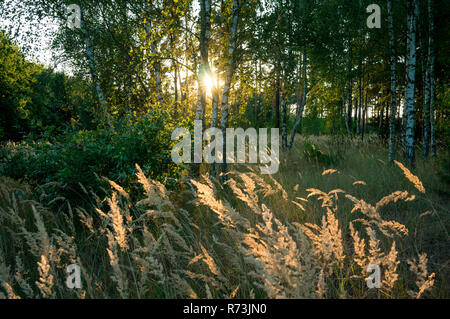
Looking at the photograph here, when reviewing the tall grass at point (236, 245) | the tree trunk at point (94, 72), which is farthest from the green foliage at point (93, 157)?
the tree trunk at point (94, 72)

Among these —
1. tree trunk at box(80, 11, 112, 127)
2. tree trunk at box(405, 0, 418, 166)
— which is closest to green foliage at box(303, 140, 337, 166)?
tree trunk at box(405, 0, 418, 166)

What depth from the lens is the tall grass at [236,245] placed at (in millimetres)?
1310

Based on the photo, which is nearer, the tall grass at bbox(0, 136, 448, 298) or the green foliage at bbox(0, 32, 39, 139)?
the tall grass at bbox(0, 136, 448, 298)

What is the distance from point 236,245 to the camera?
2061 millimetres

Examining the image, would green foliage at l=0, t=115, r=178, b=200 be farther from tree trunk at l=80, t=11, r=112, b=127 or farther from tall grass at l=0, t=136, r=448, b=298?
tree trunk at l=80, t=11, r=112, b=127

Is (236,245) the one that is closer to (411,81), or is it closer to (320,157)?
(320,157)

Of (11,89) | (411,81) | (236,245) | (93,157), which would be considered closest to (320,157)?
(411,81)

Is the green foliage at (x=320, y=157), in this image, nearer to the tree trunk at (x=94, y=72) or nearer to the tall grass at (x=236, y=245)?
the tall grass at (x=236, y=245)

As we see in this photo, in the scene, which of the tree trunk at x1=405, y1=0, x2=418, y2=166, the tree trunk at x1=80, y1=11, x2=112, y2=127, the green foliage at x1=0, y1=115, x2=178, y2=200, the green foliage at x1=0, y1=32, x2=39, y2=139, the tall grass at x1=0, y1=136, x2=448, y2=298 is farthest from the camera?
the green foliage at x1=0, y1=32, x2=39, y2=139

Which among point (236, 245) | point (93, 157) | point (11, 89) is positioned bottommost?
point (236, 245)

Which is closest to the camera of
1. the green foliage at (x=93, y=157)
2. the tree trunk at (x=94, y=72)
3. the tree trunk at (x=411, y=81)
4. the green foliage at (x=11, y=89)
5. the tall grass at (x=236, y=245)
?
the tall grass at (x=236, y=245)

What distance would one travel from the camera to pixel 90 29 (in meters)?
8.91

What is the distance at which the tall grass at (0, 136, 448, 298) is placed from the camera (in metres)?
1.31
